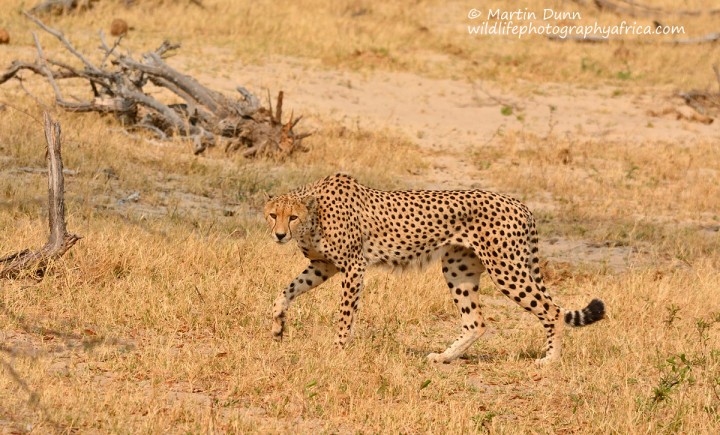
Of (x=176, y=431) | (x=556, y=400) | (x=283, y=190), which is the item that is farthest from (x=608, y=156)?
(x=176, y=431)

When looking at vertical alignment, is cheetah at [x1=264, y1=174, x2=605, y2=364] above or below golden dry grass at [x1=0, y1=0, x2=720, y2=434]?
above

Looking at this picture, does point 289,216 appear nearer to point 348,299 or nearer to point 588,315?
point 348,299

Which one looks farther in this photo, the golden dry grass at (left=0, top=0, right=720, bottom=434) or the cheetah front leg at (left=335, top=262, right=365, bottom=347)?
the cheetah front leg at (left=335, top=262, right=365, bottom=347)

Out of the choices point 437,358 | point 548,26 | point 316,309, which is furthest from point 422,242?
point 548,26

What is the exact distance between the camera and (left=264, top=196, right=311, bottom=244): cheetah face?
6.67 meters

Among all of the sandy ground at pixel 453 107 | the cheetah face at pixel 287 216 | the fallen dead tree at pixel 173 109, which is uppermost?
the cheetah face at pixel 287 216

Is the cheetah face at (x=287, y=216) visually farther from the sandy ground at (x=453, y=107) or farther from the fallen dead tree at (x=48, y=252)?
the sandy ground at (x=453, y=107)

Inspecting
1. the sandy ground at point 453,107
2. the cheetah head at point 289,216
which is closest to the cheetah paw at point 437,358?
the cheetah head at point 289,216

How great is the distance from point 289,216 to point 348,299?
2.15ft

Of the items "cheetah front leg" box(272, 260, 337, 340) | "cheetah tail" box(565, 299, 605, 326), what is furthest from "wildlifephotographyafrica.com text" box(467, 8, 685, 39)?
"cheetah front leg" box(272, 260, 337, 340)

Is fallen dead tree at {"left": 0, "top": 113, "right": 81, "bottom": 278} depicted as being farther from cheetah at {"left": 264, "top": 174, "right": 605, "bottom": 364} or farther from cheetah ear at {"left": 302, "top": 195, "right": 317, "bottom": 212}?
cheetah ear at {"left": 302, "top": 195, "right": 317, "bottom": 212}

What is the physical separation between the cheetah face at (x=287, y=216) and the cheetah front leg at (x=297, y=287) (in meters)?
0.42

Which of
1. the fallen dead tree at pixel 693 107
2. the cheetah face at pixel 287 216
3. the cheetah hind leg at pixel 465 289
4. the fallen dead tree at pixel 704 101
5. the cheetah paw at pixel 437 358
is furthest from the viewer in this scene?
the fallen dead tree at pixel 704 101

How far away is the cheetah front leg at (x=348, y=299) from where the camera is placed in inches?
275
